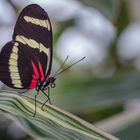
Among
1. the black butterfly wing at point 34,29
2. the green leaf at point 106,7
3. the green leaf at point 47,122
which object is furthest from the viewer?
the green leaf at point 106,7

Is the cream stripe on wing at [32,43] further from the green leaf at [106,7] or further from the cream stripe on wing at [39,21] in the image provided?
the green leaf at [106,7]

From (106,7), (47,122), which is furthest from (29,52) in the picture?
(106,7)

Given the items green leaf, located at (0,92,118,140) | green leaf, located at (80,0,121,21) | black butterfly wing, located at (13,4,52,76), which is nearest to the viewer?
green leaf, located at (0,92,118,140)

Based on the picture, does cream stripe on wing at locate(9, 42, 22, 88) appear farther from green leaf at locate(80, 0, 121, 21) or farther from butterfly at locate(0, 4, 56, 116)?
green leaf at locate(80, 0, 121, 21)

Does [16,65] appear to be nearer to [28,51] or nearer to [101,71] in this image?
[28,51]

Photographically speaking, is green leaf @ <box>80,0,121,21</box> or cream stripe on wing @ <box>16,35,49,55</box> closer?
cream stripe on wing @ <box>16,35,49,55</box>

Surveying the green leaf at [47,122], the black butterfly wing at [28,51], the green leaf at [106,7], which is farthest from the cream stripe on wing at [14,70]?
the green leaf at [106,7]

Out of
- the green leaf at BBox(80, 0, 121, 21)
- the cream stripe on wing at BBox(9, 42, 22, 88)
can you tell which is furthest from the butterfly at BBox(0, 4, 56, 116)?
the green leaf at BBox(80, 0, 121, 21)
